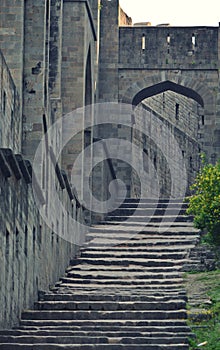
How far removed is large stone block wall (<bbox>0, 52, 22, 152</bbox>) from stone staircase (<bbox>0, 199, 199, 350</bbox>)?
3.29m

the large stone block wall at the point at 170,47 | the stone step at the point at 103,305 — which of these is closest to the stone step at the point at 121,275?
the stone step at the point at 103,305

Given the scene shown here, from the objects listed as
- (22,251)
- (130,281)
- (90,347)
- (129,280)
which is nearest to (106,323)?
(90,347)

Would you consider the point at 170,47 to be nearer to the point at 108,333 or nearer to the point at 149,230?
the point at 149,230

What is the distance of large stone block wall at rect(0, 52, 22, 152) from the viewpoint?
2636cm

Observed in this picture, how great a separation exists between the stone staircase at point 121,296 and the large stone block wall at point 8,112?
3.29 meters

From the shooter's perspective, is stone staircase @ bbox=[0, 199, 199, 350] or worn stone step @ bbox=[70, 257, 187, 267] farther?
worn stone step @ bbox=[70, 257, 187, 267]

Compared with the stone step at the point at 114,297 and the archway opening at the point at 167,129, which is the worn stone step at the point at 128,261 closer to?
the stone step at the point at 114,297

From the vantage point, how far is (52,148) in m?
33.9

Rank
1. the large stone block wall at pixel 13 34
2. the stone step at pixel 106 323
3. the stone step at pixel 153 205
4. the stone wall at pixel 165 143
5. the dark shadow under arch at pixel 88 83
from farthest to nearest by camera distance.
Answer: the stone wall at pixel 165 143
the dark shadow under arch at pixel 88 83
the stone step at pixel 153 205
the large stone block wall at pixel 13 34
the stone step at pixel 106 323

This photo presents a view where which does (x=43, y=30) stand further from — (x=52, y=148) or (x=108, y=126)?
(x=108, y=126)

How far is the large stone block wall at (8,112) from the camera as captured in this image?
26.4m

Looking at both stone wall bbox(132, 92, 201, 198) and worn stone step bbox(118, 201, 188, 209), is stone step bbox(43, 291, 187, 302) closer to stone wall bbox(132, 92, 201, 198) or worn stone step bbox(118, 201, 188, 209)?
worn stone step bbox(118, 201, 188, 209)

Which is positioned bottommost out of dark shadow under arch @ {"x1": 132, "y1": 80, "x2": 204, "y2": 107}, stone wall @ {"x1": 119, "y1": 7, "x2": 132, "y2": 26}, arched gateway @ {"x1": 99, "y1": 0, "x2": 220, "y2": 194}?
dark shadow under arch @ {"x1": 132, "y1": 80, "x2": 204, "y2": 107}

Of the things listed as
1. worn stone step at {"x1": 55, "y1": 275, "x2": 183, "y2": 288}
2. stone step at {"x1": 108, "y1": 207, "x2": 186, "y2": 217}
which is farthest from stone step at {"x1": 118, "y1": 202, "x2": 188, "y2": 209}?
worn stone step at {"x1": 55, "y1": 275, "x2": 183, "y2": 288}
